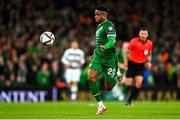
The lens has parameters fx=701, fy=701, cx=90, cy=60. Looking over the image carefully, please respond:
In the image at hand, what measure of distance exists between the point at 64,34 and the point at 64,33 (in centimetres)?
7

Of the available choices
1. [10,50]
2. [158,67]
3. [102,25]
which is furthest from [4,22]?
[102,25]

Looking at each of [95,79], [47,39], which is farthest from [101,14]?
[47,39]

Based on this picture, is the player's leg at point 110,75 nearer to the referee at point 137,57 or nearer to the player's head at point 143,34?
the referee at point 137,57

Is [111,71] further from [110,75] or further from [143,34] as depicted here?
[143,34]

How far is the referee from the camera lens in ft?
72.0

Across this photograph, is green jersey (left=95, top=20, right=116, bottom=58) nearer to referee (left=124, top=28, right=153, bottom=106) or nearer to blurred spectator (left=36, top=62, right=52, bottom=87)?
referee (left=124, top=28, right=153, bottom=106)

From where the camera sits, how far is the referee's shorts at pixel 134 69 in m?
22.1

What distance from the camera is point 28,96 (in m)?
27.5

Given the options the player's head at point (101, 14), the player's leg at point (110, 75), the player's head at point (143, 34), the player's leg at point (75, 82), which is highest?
the player's head at point (101, 14)

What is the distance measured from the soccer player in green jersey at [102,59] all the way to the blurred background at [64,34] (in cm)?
896

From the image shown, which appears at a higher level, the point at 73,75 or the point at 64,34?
the point at 64,34

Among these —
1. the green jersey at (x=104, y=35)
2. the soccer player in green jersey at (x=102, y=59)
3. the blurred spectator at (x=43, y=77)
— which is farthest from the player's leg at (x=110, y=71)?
the blurred spectator at (x=43, y=77)

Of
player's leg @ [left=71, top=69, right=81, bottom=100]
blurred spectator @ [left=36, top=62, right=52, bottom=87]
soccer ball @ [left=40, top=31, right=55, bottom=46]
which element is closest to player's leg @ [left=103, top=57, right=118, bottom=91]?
soccer ball @ [left=40, top=31, right=55, bottom=46]

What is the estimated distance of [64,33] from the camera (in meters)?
30.9
